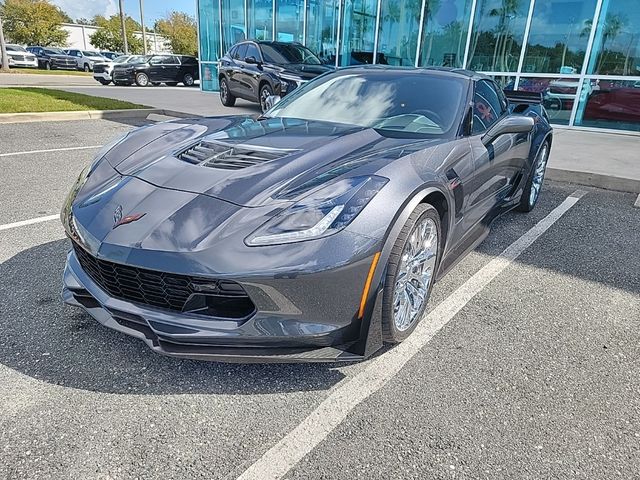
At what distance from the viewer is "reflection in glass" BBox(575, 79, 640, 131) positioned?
381 inches

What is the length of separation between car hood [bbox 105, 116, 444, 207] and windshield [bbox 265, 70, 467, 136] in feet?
0.79

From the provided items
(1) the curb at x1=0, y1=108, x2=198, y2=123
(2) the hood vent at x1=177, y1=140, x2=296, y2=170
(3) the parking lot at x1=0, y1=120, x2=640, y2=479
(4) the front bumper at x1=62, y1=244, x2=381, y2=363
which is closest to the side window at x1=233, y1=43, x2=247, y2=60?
(1) the curb at x1=0, y1=108, x2=198, y2=123

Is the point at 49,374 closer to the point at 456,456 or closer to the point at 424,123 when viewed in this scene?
the point at 456,456

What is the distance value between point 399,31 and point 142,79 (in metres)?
14.8

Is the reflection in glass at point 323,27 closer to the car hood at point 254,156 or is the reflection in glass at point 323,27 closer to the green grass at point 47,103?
the green grass at point 47,103

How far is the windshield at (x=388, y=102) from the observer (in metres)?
3.10

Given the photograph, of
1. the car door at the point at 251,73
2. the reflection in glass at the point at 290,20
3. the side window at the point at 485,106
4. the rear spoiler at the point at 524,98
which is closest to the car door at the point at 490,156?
the side window at the point at 485,106

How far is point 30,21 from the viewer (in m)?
50.6

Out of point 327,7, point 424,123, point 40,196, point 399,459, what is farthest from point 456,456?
point 327,7

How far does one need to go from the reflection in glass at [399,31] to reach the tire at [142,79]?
14.1 metres

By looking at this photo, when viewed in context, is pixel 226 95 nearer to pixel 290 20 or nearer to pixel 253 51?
pixel 253 51

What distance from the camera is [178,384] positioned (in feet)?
6.90

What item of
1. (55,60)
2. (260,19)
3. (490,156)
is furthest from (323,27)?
(55,60)

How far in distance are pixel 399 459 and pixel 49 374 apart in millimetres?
1587
